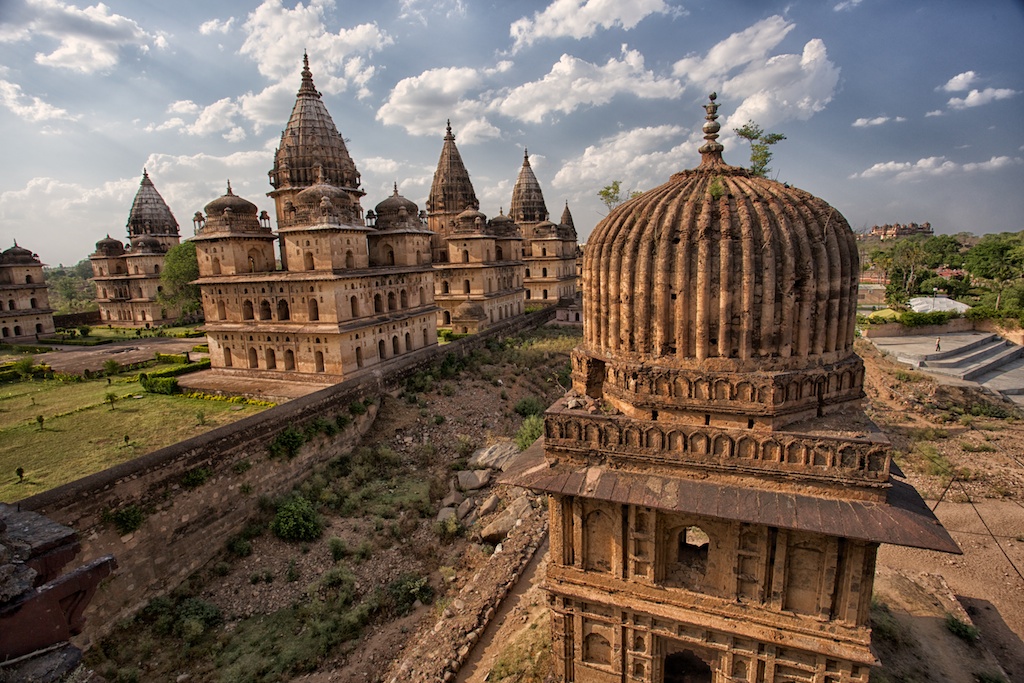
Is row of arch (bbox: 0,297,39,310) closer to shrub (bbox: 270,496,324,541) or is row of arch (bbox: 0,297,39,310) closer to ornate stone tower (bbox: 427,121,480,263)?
ornate stone tower (bbox: 427,121,480,263)

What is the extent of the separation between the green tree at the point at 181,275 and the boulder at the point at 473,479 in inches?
1163

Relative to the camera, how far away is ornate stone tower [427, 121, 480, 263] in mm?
42250

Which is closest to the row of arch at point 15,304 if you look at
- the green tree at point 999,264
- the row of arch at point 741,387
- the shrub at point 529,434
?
the shrub at point 529,434

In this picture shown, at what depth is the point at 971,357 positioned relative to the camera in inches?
1314

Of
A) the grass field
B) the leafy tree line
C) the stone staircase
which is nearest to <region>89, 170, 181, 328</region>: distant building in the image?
the grass field

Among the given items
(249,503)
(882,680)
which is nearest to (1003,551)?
(882,680)

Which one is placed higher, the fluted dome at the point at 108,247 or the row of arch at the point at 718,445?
the fluted dome at the point at 108,247

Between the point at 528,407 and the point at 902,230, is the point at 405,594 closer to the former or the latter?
the point at 528,407

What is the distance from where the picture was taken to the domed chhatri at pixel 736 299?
8.52 metres

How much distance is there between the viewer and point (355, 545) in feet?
52.5

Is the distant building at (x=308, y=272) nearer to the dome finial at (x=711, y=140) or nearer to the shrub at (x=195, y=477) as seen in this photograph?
the shrub at (x=195, y=477)

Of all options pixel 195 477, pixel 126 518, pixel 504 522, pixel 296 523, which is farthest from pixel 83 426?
pixel 504 522

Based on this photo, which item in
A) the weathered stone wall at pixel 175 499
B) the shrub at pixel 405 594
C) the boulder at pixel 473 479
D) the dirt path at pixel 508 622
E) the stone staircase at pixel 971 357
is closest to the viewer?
the dirt path at pixel 508 622

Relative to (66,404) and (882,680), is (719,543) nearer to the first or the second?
(882,680)
